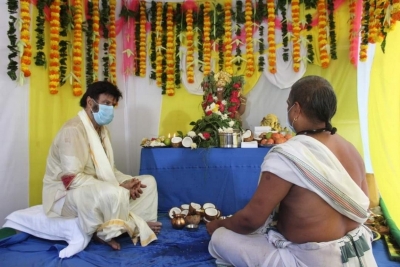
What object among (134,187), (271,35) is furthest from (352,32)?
(134,187)

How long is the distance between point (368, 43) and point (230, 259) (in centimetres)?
341

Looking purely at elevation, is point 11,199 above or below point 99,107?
below

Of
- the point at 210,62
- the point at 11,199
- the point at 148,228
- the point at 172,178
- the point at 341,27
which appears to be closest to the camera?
the point at 148,228

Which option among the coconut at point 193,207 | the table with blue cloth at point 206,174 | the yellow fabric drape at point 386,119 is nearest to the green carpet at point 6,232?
the table with blue cloth at point 206,174

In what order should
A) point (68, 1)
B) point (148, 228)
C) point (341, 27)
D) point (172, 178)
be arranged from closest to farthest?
1. point (148, 228)
2. point (172, 178)
3. point (68, 1)
4. point (341, 27)

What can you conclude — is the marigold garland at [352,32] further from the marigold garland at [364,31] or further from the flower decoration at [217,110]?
the flower decoration at [217,110]

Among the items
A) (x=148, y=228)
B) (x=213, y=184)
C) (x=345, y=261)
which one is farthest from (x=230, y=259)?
(x=213, y=184)

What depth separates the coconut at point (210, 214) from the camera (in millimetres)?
2938

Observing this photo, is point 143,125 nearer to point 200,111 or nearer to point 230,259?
point 200,111

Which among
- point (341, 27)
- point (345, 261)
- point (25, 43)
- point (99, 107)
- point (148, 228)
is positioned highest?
point (341, 27)

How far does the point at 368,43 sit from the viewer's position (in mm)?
3938

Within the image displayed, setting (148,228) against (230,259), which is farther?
(148,228)

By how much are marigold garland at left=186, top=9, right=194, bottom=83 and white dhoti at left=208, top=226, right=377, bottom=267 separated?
316 centimetres

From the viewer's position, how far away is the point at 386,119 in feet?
12.0
